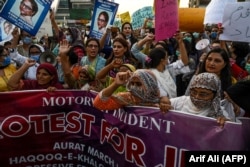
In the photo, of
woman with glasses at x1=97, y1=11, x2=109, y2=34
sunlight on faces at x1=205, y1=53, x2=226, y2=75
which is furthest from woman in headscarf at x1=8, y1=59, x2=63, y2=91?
woman with glasses at x1=97, y1=11, x2=109, y2=34

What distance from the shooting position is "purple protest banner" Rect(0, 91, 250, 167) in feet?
10.3

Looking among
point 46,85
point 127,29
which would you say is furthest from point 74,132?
point 127,29

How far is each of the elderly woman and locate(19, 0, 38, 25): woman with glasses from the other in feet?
7.67

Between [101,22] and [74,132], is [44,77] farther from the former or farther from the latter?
[101,22]

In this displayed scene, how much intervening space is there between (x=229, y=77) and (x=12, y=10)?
9.57ft

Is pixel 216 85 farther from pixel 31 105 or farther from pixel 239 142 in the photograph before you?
pixel 31 105

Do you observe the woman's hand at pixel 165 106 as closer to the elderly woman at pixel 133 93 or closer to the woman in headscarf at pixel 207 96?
the elderly woman at pixel 133 93

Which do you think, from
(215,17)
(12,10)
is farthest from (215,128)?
(12,10)

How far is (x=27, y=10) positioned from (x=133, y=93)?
104 inches

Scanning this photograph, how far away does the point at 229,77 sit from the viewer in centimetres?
380

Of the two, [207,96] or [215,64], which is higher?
[215,64]

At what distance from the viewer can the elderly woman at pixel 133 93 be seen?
3141 mm

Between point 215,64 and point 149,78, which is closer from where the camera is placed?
point 149,78

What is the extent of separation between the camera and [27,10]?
524 cm
